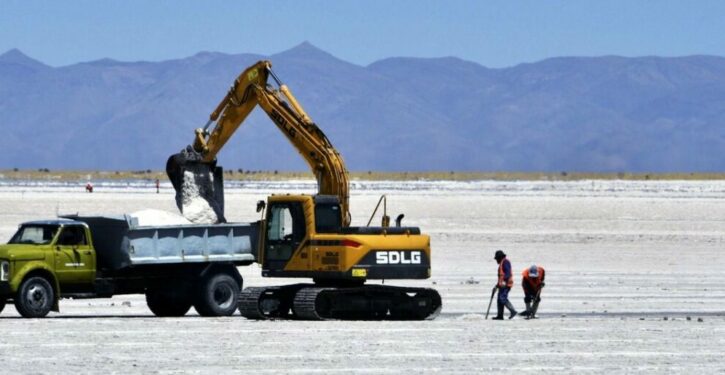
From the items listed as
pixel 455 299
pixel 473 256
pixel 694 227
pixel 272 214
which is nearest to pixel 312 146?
pixel 272 214

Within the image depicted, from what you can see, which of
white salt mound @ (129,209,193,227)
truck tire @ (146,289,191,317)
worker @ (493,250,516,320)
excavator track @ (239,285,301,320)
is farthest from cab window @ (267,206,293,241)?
worker @ (493,250,516,320)

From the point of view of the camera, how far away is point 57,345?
21766 mm

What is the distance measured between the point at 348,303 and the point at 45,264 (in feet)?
16.9

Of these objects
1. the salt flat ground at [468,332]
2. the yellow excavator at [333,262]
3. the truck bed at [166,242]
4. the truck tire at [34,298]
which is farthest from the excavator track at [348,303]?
the truck tire at [34,298]

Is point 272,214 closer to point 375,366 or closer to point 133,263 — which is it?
point 133,263

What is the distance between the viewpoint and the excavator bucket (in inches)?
1210

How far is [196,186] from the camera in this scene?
102 ft

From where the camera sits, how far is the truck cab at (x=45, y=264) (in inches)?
1037

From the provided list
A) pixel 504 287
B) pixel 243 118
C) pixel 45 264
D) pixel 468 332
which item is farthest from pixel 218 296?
pixel 468 332

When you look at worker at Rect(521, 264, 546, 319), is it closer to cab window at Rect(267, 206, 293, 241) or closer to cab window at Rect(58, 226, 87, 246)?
cab window at Rect(267, 206, 293, 241)

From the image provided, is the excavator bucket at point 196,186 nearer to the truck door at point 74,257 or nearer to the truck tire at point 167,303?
the truck tire at point 167,303

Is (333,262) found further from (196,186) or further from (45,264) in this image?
(196,186)

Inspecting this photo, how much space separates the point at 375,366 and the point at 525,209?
5997 centimetres

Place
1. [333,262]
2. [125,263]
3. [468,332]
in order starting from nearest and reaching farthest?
[468,332], [333,262], [125,263]
